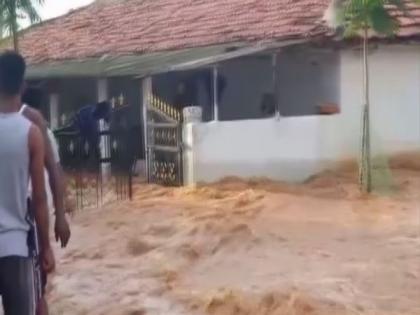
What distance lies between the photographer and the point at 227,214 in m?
11.5

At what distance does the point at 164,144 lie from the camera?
14.5 meters

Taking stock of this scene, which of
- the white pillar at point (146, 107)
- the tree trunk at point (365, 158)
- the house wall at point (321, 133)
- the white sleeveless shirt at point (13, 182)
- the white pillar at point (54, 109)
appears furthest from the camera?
the white pillar at point (54, 109)

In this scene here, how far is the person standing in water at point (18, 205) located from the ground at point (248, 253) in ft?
9.52

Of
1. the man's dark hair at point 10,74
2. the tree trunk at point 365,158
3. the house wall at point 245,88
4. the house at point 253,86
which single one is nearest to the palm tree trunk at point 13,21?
the house at point 253,86

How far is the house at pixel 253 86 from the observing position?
14242mm

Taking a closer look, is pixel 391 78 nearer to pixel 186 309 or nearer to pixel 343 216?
pixel 343 216

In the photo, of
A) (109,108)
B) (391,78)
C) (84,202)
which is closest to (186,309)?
(84,202)

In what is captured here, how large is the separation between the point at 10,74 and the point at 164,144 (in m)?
10.2

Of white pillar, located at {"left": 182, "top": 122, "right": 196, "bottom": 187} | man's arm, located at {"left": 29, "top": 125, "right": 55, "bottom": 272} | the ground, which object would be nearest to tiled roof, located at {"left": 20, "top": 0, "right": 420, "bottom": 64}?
white pillar, located at {"left": 182, "top": 122, "right": 196, "bottom": 187}

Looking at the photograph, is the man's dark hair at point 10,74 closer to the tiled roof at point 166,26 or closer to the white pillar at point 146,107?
the white pillar at point 146,107

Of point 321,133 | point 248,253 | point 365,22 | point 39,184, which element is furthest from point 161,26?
point 39,184

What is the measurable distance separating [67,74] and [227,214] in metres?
7.53

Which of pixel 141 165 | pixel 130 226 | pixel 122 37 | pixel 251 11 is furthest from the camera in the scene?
pixel 122 37

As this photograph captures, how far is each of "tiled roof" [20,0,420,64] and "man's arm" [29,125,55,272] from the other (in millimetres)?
10986
